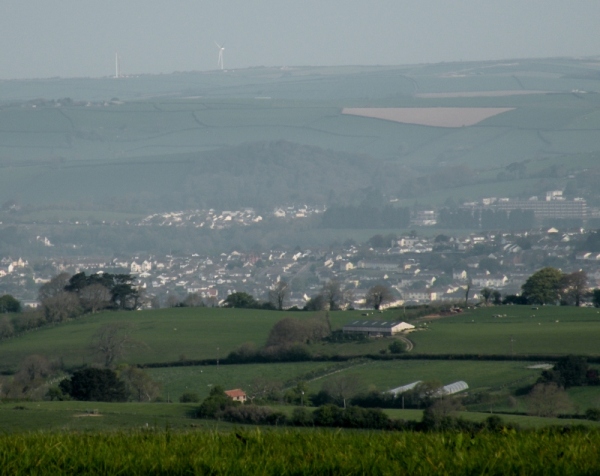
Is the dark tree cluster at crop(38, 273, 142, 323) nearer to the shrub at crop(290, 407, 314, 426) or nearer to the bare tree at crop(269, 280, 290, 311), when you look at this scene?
the bare tree at crop(269, 280, 290, 311)

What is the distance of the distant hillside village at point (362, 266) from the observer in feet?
254

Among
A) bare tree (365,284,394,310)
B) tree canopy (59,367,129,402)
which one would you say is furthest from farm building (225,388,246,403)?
bare tree (365,284,394,310)

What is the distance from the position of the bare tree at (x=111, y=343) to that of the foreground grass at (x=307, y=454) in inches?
964

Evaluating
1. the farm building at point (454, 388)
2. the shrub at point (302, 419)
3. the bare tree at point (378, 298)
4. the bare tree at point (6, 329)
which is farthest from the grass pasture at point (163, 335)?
the shrub at point (302, 419)

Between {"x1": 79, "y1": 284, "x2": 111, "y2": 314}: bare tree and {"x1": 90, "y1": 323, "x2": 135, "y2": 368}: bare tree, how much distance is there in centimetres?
749

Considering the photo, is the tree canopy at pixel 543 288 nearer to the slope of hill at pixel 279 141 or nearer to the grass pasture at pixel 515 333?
the grass pasture at pixel 515 333

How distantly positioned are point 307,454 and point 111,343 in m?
27.2

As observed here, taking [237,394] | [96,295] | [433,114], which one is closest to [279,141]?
[433,114]

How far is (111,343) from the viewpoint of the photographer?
31484 mm

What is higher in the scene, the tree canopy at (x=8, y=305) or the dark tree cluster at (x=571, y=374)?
the dark tree cluster at (x=571, y=374)

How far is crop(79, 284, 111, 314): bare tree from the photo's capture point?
41.6 metres

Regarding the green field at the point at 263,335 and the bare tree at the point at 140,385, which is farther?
the green field at the point at 263,335

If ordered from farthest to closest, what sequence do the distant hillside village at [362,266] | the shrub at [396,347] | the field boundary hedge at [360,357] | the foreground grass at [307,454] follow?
the distant hillside village at [362,266] < the shrub at [396,347] < the field boundary hedge at [360,357] < the foreground grass at [307,454]

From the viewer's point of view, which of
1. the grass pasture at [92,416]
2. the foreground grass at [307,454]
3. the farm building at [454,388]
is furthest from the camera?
the farm building at [454,388]
